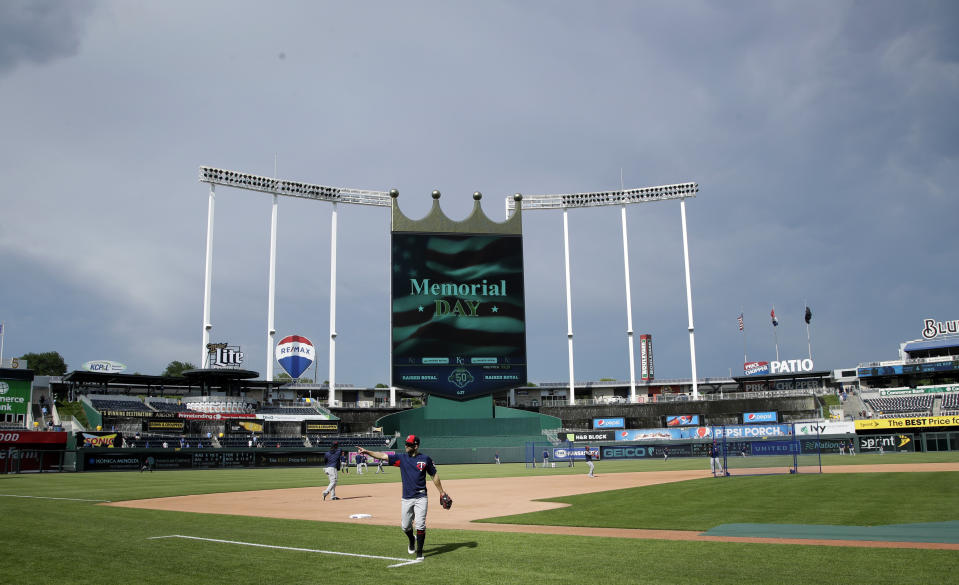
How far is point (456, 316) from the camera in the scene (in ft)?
236

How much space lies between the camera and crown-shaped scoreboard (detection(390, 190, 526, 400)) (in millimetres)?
71250

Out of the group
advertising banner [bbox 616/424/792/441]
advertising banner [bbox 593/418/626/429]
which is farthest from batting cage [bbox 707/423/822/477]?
advertising banner [bbox 593/418/626/429]

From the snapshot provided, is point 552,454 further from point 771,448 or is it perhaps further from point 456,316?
point 771,448

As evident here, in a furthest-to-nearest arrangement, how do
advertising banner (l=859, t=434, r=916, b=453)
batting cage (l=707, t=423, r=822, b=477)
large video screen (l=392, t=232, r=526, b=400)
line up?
large video screen (l=392, t=232, r=526, b=400), advertising banner (l=859, t=434, r=916, b=453), batting cage (l=707, t=423, r=822, b=477)

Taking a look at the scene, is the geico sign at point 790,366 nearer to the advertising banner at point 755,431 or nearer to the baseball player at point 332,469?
the advertising banner at point 755,431

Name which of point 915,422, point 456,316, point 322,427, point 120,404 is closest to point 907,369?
point 915,422

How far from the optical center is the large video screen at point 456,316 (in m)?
71.2

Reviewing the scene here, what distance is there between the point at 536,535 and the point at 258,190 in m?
71.0

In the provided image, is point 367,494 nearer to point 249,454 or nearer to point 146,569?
point 146,569

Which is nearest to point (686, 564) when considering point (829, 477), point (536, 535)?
point (536, 535)

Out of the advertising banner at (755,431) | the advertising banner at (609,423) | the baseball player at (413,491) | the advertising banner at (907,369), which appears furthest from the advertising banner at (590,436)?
the baseball player at (413,491)

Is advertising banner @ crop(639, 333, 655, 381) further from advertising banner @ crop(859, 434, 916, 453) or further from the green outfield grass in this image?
the green outfield grass

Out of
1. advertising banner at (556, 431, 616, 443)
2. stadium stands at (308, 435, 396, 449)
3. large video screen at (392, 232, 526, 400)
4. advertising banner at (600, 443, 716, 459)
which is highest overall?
large video screen at (392, 232, 526, 400)

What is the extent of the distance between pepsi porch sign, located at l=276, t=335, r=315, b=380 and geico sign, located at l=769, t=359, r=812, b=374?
65.0 metres
